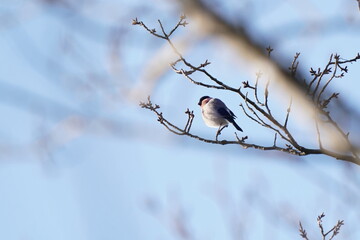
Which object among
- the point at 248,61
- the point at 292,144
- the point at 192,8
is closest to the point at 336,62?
the point at 292,144

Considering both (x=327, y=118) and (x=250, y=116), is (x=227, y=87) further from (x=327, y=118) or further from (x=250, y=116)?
(x=327, y=118)

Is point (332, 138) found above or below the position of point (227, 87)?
above

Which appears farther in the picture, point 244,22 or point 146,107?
point 244,22

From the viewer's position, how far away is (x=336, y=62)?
2.78 m

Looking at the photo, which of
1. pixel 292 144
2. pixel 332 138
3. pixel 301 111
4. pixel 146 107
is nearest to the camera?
pixel 292 144

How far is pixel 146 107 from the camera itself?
9.73 feet

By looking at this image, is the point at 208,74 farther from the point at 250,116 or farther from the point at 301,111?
the point at 301,111

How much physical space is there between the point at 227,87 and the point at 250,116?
0.68ft

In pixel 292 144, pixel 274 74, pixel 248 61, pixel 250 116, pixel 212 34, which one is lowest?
pixel 292 144

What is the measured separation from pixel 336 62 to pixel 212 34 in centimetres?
353

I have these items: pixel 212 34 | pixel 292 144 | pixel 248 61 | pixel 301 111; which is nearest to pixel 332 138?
pixel 301 111

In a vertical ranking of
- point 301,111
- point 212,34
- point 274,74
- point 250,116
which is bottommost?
point 250,116

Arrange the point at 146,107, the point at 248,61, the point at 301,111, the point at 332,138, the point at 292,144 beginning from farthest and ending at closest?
1. the point at 248,61
2. the point at 301,111
3. the point at 332,138
4. the point at 146,107
5. the point at 292,144

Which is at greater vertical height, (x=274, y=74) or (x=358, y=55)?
(x=274, y=74)
